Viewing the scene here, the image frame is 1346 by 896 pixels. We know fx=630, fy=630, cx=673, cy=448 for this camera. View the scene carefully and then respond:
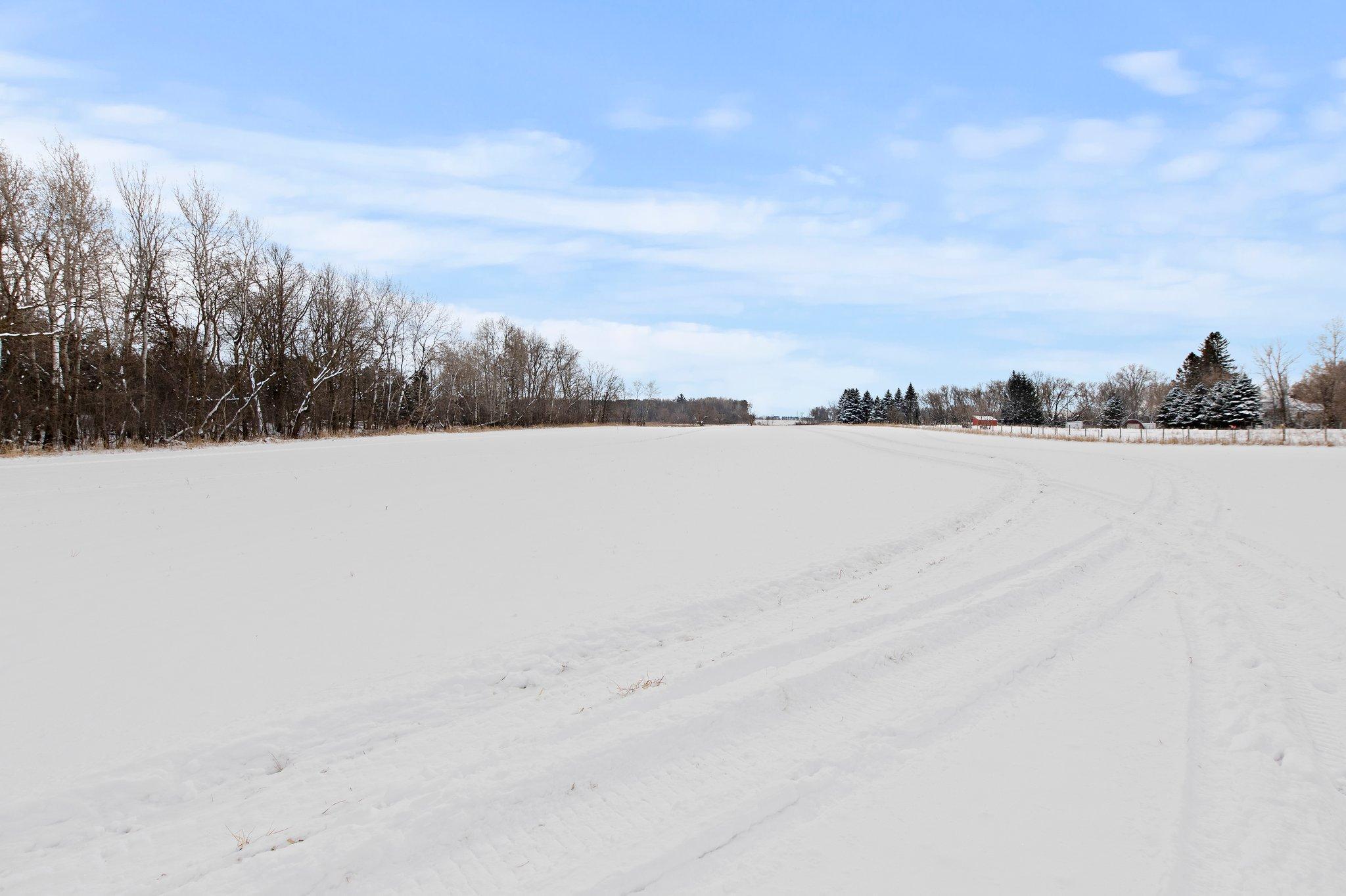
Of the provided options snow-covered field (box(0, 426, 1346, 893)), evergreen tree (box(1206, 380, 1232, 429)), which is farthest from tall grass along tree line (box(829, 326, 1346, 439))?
snow-covered field (box(0, 426, 1346, 893))

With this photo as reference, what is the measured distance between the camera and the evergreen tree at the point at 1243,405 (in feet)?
203

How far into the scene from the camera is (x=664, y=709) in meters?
4.17

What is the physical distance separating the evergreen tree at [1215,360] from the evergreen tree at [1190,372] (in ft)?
2.41

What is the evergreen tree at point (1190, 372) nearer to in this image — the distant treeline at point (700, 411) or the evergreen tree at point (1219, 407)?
the evergreen tree at point (1219, 407)

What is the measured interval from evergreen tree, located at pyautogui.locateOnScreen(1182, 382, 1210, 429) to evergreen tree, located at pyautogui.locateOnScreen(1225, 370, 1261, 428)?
2.21 m

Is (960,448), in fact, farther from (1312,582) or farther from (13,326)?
(13,326)

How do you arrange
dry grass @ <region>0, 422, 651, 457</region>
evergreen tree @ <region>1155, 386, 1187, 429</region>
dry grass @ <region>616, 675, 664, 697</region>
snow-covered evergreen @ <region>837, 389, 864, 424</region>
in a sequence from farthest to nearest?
snow-covered evergreen @ <region>837, 389, 864, 424</region>, evergreen tree @ <region>1155, 386, 1187, 429</region>, dry grass @ <region>0, 422, 651, 457</region>, dry grass @ <region>616, 675, 664, 697</region>

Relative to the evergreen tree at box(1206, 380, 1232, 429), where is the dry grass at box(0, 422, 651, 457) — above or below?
below

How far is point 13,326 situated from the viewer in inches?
841

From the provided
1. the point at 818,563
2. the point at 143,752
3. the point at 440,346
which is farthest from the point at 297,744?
the point at 440,346

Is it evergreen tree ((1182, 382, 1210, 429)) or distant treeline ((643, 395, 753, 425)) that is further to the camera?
distant treeline ((643, 395, 753, 425))

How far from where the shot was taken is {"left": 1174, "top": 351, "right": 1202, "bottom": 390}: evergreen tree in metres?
80.8

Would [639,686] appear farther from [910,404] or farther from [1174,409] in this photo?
[910,404]

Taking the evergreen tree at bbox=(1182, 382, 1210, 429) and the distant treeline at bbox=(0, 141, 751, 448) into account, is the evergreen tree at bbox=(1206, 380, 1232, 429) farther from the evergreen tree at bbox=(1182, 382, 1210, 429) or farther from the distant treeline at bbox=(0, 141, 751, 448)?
the distant treeline at bbox=(0, 141, 751, 448)
